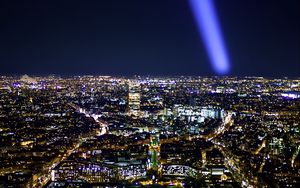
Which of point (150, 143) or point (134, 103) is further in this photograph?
point (134, 103)

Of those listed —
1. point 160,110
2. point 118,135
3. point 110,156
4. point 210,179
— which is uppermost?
point 160,110

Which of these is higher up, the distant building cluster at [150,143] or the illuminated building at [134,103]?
the illuminated building at [134,103]

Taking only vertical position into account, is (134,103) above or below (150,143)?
above

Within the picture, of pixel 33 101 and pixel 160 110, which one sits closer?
pixel 160 110

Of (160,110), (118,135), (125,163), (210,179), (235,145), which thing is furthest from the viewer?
(160,110)

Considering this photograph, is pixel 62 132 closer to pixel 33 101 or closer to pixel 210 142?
pixel 210 142

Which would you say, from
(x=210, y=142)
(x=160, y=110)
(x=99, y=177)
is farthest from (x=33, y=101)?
(x=99, y=177)

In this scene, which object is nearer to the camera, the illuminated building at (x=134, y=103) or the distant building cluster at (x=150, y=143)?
the distant building cluster at (x=150, y=143)

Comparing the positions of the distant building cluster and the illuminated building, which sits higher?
the illuminated building

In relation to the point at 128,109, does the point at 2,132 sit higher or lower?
lower

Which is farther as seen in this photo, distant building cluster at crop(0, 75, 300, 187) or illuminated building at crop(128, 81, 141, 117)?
illuminated building at crop(128, 81, 141, 117)

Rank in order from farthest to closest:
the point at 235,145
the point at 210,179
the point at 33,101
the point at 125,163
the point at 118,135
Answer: the point at 33,101 → the point at 118,135 → the point at 235,145 → the point at 125,163 → the point at 210,179
